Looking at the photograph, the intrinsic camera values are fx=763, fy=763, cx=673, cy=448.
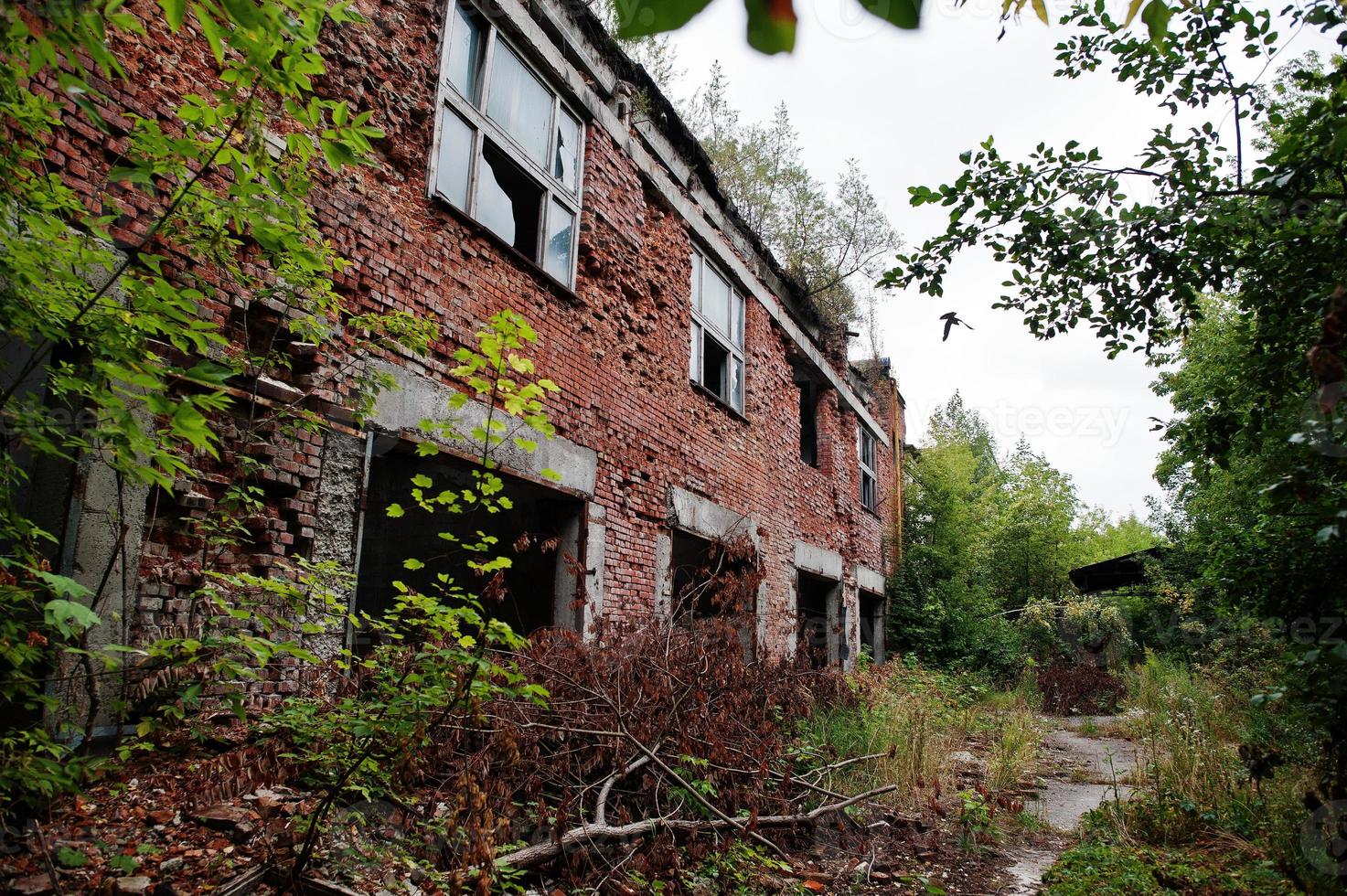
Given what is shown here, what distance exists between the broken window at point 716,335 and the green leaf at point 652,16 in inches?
305

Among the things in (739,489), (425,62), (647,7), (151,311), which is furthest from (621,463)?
(647,7)

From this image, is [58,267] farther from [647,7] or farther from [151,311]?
[647,7]

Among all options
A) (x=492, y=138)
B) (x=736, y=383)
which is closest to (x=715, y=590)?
(x=736, y=383)

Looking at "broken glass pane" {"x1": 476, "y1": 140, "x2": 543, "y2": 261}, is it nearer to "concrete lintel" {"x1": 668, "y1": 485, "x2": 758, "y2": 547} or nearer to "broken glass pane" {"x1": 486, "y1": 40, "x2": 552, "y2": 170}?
"broken glass pane" {"x1": 486, "y1": 40, "x2": 552, "y2": 170}

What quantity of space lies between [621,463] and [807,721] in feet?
10.3

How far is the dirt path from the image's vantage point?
5090 mm

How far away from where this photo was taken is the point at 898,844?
5234mm

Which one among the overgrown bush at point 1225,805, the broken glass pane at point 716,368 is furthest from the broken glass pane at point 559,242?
the overgrown bush at point 1225,805

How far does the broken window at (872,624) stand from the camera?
1470 centimetres

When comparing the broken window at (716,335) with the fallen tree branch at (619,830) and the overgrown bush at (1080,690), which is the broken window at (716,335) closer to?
the fallen tree branch at (619,830)

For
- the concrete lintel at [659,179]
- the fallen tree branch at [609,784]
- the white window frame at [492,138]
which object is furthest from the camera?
the concrete lintel at [659,179]

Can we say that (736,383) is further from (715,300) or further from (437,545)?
(437,545)

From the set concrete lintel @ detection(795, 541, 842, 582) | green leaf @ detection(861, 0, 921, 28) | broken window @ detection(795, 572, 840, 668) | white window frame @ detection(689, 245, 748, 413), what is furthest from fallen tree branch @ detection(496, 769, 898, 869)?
broken window @ detection(795, 572, 840, 668)
